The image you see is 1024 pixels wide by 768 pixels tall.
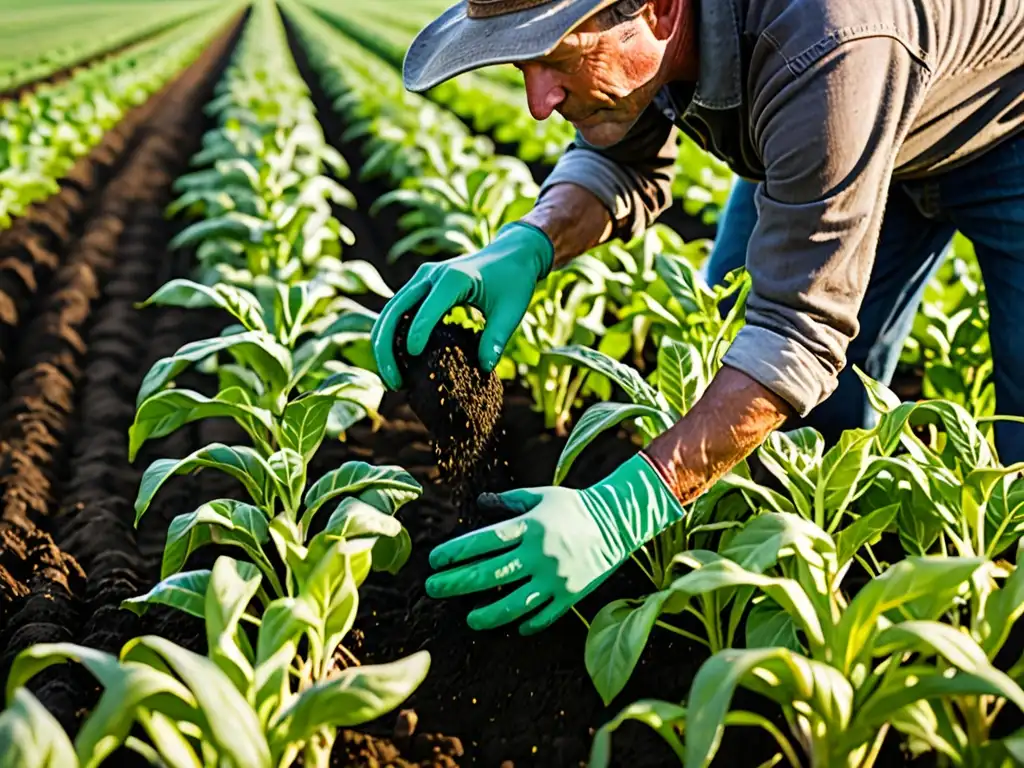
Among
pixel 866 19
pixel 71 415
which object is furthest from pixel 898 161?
pixel 71 415

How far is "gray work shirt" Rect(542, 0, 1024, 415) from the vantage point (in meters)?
2.02

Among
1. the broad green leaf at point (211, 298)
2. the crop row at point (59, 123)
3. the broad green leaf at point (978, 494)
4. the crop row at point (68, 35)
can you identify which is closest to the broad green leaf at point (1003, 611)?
the broad green leaf at point (978, 494)

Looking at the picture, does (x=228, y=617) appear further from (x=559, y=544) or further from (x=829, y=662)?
(x=829, y=662)

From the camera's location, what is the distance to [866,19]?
2.01m

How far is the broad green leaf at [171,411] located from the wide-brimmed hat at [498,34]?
0.78 meters

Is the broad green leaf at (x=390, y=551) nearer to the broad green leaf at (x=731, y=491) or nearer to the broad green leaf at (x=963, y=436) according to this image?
the broad green leaf at (x=731, y=491)

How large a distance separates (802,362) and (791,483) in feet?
0.92

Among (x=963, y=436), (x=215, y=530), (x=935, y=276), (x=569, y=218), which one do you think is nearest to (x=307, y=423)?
(x=215, y=530)

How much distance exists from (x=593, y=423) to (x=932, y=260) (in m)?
1.24

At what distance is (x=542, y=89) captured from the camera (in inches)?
83.8

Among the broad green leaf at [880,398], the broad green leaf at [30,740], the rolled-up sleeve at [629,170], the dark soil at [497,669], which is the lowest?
the dark soil at [497,669]

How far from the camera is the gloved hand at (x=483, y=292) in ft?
8.13

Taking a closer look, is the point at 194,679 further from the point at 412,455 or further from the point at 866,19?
the point at 412,455

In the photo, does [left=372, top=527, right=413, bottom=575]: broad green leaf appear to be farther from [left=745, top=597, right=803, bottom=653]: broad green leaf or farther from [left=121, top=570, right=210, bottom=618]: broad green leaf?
[left=745, top=597, right=803, bottom=653]: broad green leaf
